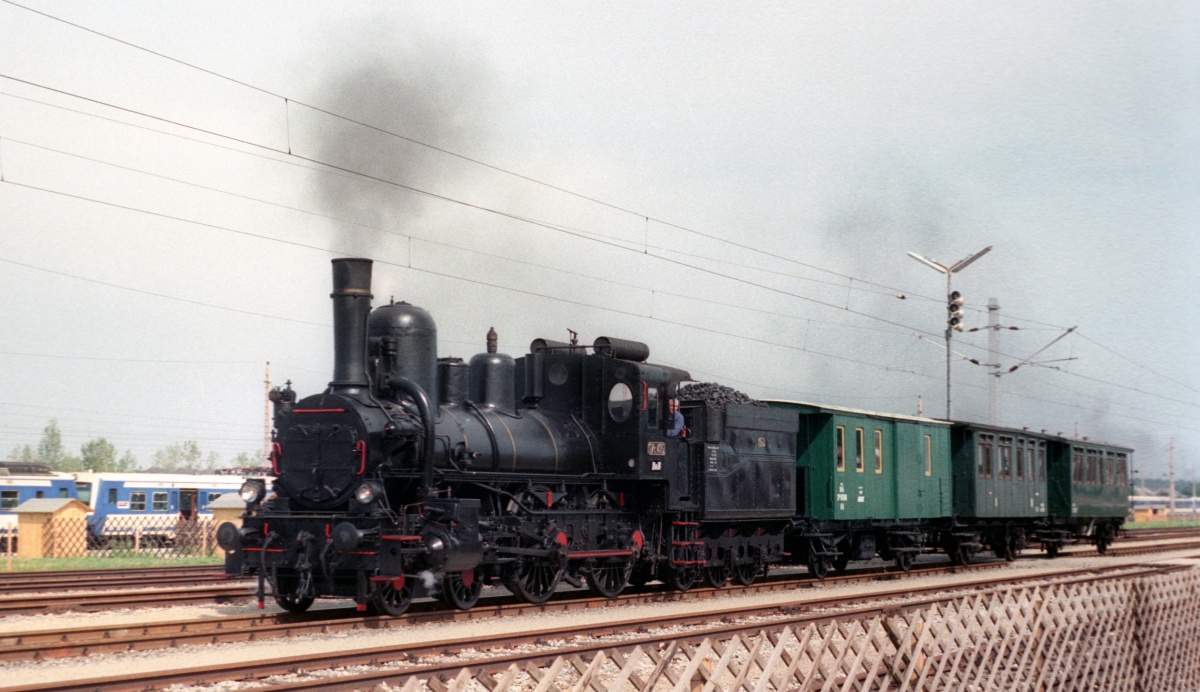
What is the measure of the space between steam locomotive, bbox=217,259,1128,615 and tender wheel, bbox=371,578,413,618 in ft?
0.15

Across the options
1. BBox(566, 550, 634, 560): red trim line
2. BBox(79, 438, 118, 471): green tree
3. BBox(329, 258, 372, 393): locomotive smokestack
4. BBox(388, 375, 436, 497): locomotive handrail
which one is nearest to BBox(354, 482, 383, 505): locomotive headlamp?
BBox(388, 375, 436, 497): locomotive handrail

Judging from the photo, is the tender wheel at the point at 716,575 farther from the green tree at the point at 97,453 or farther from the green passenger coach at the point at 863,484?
the green tree at the point at 97,453

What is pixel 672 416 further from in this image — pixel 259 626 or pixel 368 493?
pixel 259 626

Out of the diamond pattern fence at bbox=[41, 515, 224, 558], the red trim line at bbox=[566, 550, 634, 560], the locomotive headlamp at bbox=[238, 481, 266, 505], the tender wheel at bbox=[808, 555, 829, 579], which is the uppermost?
the locomotive headlamp at bbox=[238, 481, 266, 505]

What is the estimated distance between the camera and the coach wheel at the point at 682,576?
1967 centimetres

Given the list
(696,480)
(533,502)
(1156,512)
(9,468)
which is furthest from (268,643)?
(1156,512)

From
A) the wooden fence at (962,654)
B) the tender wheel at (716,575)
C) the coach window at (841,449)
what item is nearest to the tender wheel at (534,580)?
the tender wheel at (716,575)

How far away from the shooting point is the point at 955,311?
104 feet

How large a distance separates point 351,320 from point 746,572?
10450mm

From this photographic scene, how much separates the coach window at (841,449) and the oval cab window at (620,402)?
647cm

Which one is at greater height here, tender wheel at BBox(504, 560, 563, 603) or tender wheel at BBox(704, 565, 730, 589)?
tender wheel at BBox(504, 560, 563, 603)

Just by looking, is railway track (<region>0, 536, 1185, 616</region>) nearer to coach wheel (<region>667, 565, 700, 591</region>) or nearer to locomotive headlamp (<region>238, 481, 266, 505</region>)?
coach wheel (<region>667, 565, 700, 591</region>)

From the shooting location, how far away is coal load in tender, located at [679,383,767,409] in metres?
20.9

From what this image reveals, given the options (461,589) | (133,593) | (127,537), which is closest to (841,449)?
(461,589)
